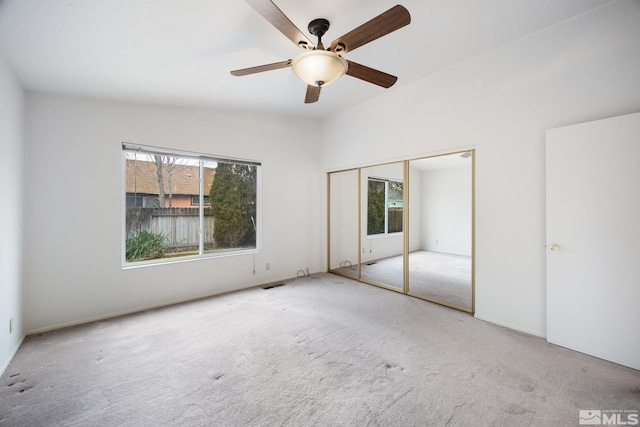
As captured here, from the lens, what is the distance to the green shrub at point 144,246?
10.7 feet

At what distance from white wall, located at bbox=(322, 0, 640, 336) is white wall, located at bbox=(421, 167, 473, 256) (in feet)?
1.48

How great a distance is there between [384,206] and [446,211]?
0.90 metres

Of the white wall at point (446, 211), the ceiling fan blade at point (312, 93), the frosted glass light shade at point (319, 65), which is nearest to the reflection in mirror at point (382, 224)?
the white wall at point (446, 211)

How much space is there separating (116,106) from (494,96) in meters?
4.19

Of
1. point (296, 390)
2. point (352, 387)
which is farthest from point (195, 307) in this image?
point (352, 387)

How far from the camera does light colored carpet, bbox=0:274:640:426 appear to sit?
5.28ft

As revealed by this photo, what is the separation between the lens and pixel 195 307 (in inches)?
130

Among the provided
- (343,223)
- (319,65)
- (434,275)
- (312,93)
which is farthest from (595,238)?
(343,223)

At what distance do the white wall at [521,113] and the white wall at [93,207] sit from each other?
2911 millimetres

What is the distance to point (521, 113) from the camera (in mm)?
2645

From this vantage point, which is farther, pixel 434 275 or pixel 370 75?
pixel 434 275

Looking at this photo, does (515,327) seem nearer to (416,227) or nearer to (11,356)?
(416,227)

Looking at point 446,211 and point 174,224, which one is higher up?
point 446,211

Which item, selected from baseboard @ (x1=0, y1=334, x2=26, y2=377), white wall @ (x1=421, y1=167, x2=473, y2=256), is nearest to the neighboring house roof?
baseboard @ (x1=0, y1=334, x2=26, y2=377)
